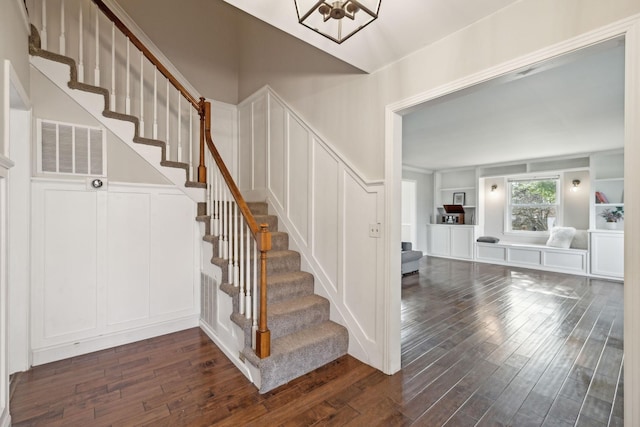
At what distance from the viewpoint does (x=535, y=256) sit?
20.9 ft

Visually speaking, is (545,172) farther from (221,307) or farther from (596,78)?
(221,307)

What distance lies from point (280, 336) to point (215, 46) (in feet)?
14.0

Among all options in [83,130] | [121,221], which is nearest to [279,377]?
[121,221]

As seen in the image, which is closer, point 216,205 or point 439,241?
point 216,205

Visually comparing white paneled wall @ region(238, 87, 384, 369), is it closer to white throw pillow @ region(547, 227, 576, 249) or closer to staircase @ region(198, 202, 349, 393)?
staircase @ region(198, 202, 349, 393)

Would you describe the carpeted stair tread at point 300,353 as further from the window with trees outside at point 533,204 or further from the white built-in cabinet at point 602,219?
the window with trees outside at point 533,204

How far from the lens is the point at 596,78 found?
2.64m

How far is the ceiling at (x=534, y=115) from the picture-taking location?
2.38 m

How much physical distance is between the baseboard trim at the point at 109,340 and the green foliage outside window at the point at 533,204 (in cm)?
761

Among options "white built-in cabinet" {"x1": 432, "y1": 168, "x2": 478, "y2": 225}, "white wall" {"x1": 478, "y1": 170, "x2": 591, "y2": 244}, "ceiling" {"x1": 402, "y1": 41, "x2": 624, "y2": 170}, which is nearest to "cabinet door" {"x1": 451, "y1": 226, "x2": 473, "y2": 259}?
"white built-in cabinet" {"x1": 432, "y1": 168, "x2": 478, "y2": 225}

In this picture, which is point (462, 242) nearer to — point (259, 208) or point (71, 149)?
point (259, 208)

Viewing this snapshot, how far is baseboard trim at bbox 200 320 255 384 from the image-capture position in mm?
2221

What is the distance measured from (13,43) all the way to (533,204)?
8.82 m

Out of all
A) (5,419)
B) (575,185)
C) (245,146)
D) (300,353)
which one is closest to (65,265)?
(5,419)
